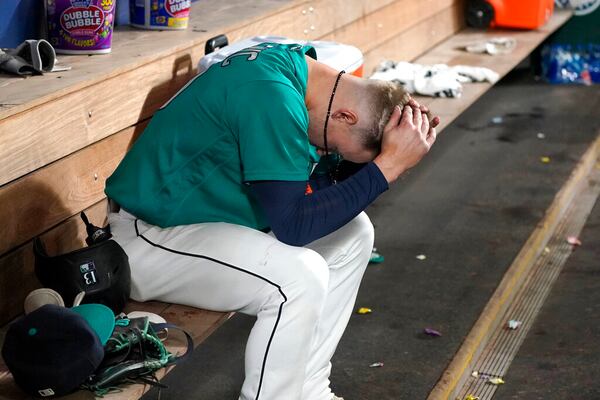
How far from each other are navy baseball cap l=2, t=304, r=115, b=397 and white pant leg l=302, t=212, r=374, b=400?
83cm

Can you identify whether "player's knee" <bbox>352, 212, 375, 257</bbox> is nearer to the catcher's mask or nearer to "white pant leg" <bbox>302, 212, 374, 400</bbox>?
"white pant leg" <bbox>302, 212, 374, 400</bbox>

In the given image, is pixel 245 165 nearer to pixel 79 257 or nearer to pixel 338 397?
pixel 79 257

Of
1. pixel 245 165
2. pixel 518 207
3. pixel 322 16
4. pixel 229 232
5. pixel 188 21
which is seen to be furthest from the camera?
pixel 518 207

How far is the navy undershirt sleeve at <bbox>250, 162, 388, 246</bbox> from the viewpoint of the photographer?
2645 millimetres

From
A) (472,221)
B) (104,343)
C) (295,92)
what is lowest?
(472,221)

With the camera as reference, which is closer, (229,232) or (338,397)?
(229,232)

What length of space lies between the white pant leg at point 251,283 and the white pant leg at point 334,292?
252mm

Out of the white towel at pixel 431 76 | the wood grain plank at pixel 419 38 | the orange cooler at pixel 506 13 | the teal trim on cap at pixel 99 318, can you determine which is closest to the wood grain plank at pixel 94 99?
the teal trim on cap at pixel 99 318

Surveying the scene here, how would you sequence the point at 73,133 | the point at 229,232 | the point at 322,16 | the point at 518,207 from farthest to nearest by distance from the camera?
the point at 518,207 < the point at 322,16 < the point at 73,133 < the point at 229,232

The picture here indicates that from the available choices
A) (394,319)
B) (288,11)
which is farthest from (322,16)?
(394,319)

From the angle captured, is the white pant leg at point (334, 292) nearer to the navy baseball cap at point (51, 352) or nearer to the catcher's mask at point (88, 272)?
the catcher's mask at point (88, 272)

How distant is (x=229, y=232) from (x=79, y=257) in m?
0.42

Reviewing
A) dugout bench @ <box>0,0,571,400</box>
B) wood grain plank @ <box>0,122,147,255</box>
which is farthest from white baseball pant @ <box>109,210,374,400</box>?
wood grain plank @ <box>0,122,147,255</box>

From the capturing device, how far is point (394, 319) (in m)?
4.19
